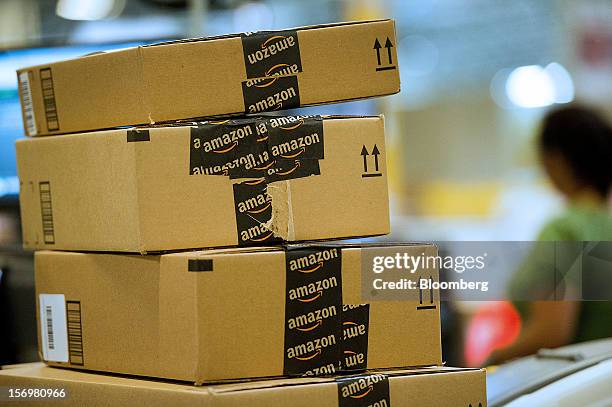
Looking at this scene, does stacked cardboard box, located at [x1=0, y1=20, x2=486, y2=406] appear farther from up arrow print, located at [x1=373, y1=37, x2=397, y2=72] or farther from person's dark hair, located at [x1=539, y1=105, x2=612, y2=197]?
person's dark hair, located at [x1=539, y1=105, x2=612, y2=197]

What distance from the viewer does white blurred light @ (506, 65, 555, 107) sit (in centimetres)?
888

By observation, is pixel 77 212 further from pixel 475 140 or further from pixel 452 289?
pixel 475 140

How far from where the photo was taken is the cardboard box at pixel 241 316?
117cm

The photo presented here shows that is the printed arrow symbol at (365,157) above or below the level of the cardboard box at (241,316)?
above

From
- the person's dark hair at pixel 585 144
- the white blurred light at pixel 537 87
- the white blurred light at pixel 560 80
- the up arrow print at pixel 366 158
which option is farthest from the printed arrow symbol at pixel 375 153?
the white blurred light at pixel 537 87

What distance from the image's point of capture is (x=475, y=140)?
29.3 feet

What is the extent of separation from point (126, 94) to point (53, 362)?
1.48ft

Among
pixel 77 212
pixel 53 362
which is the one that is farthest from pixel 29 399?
pixel 77 212

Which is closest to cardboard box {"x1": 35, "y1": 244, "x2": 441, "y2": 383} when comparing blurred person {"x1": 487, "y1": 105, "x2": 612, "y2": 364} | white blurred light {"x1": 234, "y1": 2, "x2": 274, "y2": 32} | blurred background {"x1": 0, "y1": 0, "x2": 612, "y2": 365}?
blurred background {"x1": 0, "y1": 0, "x2": 612, "y2": 365}

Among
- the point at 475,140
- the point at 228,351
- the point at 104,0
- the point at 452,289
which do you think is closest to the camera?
the point at 228,351

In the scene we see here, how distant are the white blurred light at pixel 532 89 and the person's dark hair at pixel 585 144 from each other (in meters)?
6.42

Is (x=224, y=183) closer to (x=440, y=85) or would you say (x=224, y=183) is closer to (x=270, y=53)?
(x=270, y=53)

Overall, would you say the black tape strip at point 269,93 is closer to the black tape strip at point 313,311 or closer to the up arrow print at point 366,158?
the up arrow print at point 366,158

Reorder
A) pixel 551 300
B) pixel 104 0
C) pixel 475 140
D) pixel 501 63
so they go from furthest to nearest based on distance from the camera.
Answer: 1. pixel 501 63
2. pixel 475 140
3. pixel 104 0
4. pixel 551 300
